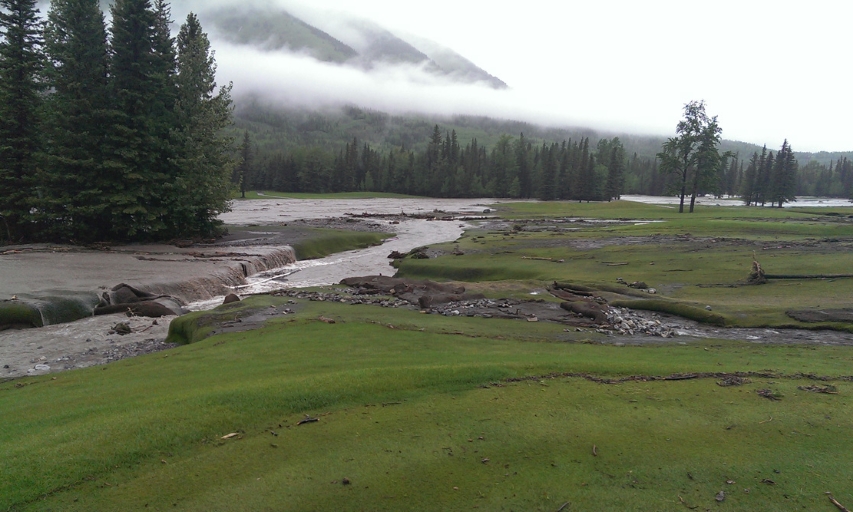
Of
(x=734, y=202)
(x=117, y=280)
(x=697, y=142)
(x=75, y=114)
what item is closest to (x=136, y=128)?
(x=75, y=114)

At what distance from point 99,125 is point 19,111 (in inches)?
211

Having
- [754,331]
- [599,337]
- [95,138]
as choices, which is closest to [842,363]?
[754,331]

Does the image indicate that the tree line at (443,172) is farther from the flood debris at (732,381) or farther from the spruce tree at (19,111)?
the flood debris at (732,381)

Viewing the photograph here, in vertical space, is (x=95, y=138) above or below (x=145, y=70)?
below

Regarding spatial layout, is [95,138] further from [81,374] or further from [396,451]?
[396,451]

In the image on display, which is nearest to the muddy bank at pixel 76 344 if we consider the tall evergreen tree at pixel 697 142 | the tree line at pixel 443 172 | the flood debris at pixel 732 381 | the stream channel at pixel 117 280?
the stream channel at pixel 117 280

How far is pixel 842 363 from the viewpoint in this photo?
12180mm

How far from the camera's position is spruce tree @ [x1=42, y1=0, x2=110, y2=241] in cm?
3841

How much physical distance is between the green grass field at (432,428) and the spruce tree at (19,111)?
33.7 m

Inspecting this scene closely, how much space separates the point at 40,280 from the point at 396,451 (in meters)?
27.5

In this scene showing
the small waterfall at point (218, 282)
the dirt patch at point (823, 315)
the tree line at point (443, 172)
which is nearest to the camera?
the dirt patch at point (823, 315)

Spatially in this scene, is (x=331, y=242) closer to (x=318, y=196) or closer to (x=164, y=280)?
(x=164, y=280)

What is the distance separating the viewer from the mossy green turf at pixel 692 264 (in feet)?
65.9

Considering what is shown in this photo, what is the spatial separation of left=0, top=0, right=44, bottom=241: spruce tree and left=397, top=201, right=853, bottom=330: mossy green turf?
100ft
